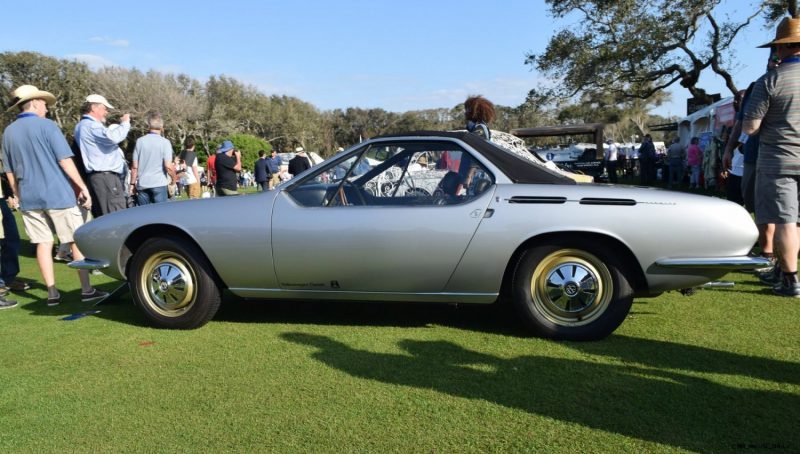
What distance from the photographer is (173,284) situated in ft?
13.2

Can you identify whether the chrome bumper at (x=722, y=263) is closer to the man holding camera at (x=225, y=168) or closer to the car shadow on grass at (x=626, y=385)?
the car shadow on grass at (x=626, y=385)

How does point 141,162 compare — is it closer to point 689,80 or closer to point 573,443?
point 573,443

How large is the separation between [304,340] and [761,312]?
128 inches

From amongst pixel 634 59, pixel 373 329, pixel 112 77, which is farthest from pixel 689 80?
pixel 112 77

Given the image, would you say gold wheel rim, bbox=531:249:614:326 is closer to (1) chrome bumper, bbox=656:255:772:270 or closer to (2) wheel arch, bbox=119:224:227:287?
(1) chrome bumper, bbox=656:255:772:270

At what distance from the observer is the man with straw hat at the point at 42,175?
4922mm

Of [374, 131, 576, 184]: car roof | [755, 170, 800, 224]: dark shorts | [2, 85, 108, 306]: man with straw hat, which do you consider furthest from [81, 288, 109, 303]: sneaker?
[755, 170, 800, 224]: dark shorts

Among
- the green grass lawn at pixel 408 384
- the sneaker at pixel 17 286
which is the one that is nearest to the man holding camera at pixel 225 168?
the sneaker at pixel 17 286

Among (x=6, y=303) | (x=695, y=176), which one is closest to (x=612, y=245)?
(x=6, y=303)

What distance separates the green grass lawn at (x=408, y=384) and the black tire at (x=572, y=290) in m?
0.11

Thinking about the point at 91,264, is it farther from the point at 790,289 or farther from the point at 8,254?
the point at 790,289

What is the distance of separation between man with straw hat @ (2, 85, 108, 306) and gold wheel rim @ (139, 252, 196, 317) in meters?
1.39

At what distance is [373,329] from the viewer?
3.91 m

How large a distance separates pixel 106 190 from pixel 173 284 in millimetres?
2830
